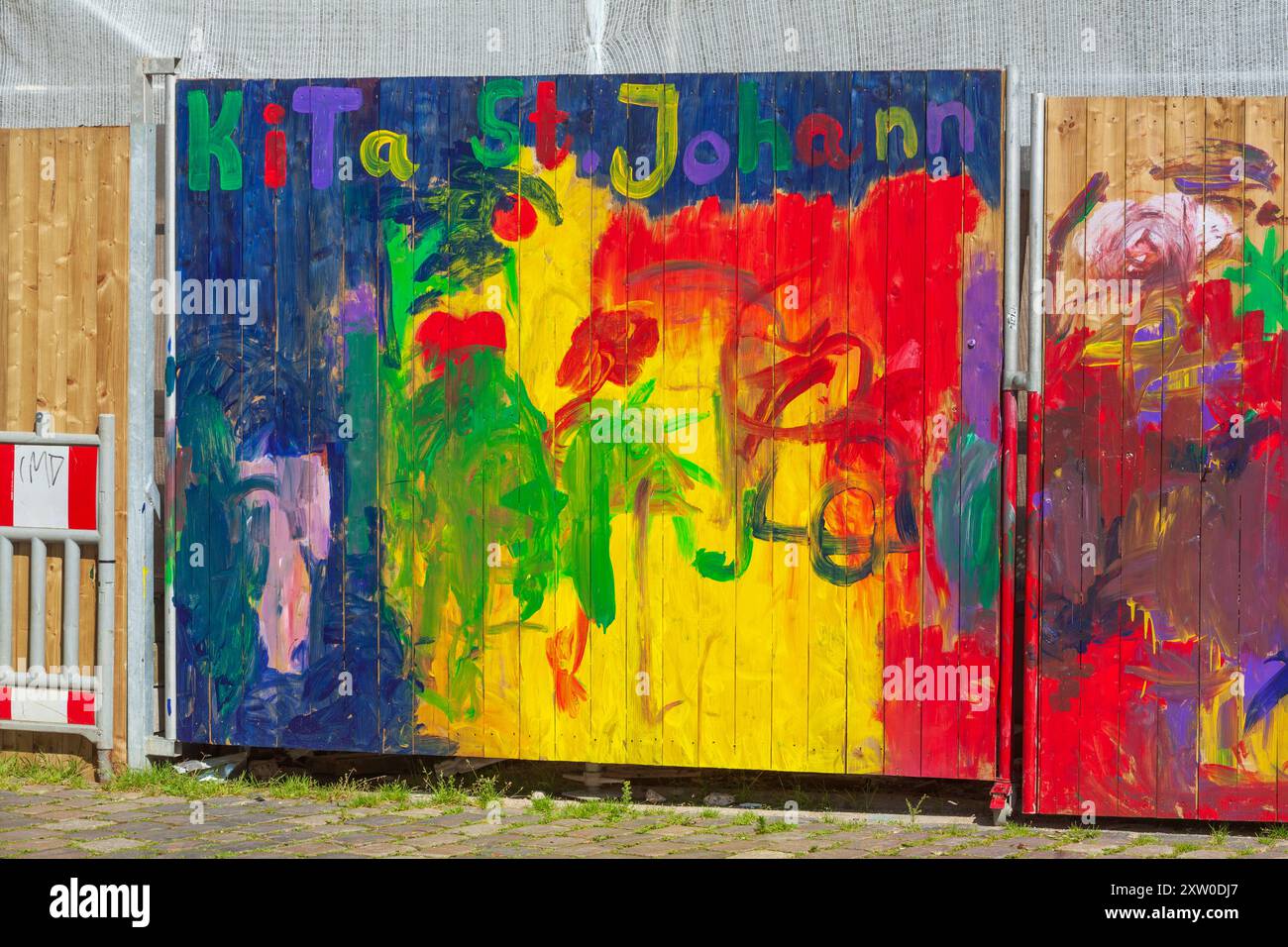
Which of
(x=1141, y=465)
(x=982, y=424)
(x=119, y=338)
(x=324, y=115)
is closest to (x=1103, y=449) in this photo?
(x=1141, y=465)

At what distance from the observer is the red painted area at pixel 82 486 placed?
6.07 meters

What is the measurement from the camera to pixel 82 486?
608cm

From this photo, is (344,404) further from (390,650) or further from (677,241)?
(677,241)

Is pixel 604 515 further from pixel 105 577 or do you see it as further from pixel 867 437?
pixel 105 577

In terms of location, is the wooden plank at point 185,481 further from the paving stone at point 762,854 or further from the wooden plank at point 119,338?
the paving stone at point 762,854

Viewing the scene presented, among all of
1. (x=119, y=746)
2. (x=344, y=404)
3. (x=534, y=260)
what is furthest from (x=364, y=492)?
(x=119, y=746)

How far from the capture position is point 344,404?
19.3 feet

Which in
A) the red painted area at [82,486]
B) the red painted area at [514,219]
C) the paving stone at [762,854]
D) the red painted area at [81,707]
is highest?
the red painted area at [514,219]

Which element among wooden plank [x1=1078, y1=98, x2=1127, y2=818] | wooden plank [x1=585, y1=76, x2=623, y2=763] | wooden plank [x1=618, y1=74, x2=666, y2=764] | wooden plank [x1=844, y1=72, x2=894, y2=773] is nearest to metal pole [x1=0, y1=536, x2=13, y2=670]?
wooden plank [x1=585, y1=76, x2=623, y2=763]

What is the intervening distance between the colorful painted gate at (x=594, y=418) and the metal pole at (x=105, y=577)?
0.29m

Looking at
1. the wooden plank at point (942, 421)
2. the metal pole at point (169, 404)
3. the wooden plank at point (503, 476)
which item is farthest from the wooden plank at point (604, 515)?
the metal pole at point (169, 404)

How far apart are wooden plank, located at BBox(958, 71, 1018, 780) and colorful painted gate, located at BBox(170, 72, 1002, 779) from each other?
13 mm

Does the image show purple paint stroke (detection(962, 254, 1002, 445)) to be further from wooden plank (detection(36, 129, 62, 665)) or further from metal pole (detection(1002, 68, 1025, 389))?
wooden plank (detection(36, 129, 62, 665))

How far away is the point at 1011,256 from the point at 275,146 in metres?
3.02
